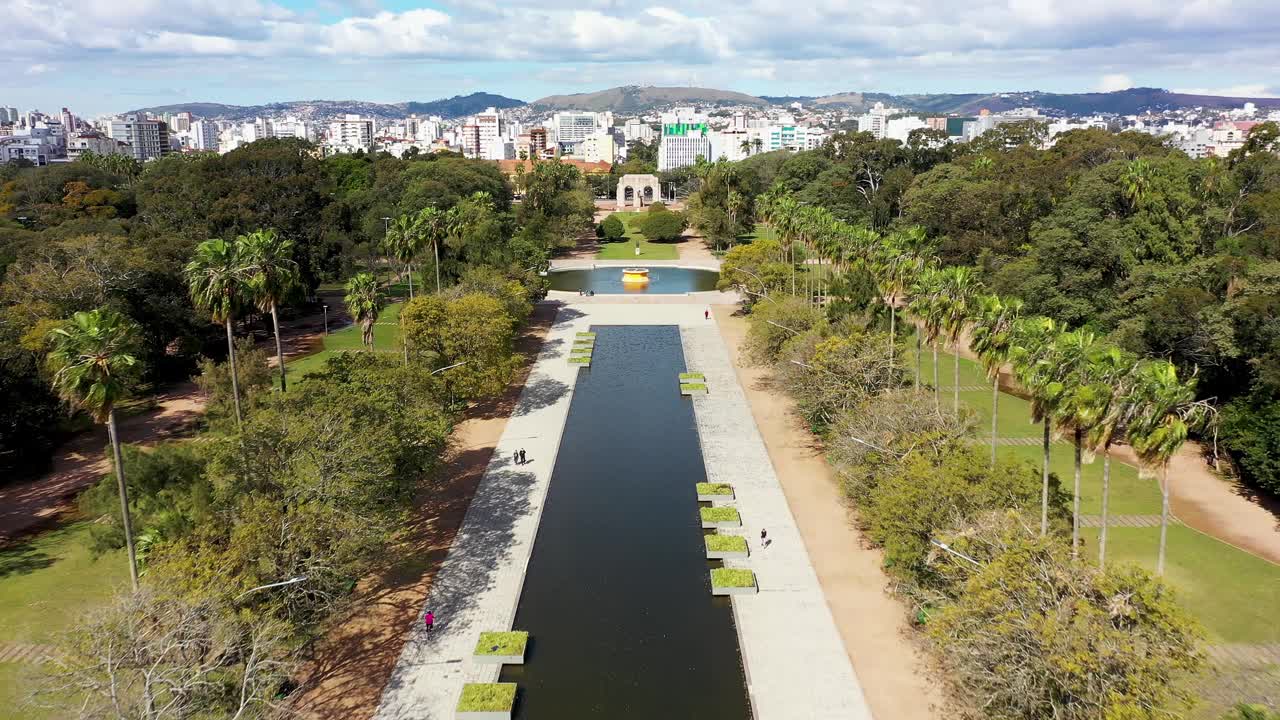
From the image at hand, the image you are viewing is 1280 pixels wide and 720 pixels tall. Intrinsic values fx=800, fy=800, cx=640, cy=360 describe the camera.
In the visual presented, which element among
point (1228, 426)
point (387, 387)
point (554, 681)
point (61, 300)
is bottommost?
point (554, 681)

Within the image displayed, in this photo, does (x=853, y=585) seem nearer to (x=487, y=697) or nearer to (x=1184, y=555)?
(x=1184, y=555)

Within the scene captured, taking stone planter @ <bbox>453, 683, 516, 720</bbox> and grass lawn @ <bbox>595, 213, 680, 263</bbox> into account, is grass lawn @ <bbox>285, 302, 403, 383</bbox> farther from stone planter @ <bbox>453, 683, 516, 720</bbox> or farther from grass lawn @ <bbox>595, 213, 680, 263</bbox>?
grass lawn @ <bbox>595, 213, 680, 263</bbox>

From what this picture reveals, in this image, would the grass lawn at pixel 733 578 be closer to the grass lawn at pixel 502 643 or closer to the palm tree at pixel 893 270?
the grass lawn at pixel 502 643

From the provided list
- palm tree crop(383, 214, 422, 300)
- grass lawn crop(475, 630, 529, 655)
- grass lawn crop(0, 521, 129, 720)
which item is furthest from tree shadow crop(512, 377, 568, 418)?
grass lawn crop(475, 630, 529, 655)

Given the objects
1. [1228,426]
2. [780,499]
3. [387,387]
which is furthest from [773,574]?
[1228,426]

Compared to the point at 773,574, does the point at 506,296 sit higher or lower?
higher

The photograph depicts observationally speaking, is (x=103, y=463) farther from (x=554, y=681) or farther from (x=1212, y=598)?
(x=1212, y=598)

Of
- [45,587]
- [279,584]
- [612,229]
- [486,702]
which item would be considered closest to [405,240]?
[45,587]

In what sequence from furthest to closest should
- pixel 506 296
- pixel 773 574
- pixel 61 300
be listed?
pixel 506 296 → pixel 61 300 → pixel 773 574
